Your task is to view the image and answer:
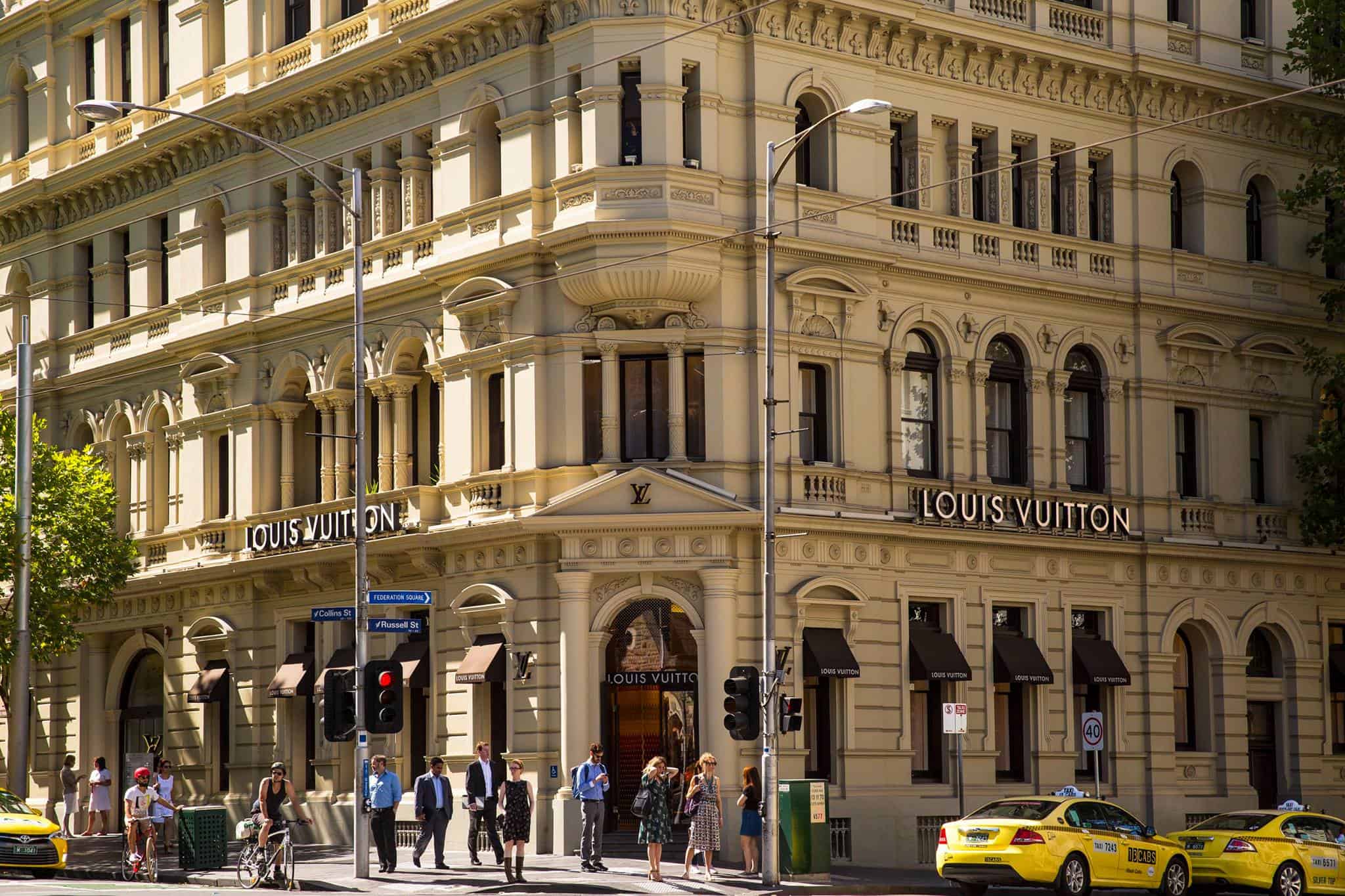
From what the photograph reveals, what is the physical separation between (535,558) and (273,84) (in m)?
13.4

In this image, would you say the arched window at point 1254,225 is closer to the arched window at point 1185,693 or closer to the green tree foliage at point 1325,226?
the green tree foliage at point 1325,226

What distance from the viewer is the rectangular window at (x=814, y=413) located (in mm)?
40156

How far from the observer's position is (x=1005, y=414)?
144 ft

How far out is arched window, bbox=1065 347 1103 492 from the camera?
44531 mm

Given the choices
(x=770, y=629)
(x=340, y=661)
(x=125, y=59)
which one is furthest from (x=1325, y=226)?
(x=125, y=59)

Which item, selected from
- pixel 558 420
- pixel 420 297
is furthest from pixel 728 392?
pixel 420 297

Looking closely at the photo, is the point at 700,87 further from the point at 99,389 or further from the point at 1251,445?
the point at 99,389

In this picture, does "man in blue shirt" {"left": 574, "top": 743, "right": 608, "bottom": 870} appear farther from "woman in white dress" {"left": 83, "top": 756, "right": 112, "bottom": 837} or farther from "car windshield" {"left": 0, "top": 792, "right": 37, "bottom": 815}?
"woman in white dress" {"left": 83, "top": 756, "right": 112, "bottom": 837}

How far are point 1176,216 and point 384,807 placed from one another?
21822 mm

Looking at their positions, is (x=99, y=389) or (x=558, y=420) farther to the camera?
(x=99, y=389)

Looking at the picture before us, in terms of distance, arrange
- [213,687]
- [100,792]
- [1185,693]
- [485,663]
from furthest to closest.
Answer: [213,687] → [100,792] → [1185,693] → [485,663]

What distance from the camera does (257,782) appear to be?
151 ft

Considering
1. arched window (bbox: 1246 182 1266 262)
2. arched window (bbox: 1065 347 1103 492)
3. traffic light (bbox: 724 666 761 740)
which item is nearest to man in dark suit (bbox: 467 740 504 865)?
traffic light (bbox: 724 666 761 740)

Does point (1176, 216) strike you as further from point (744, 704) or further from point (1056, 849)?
point (1056, 849)
